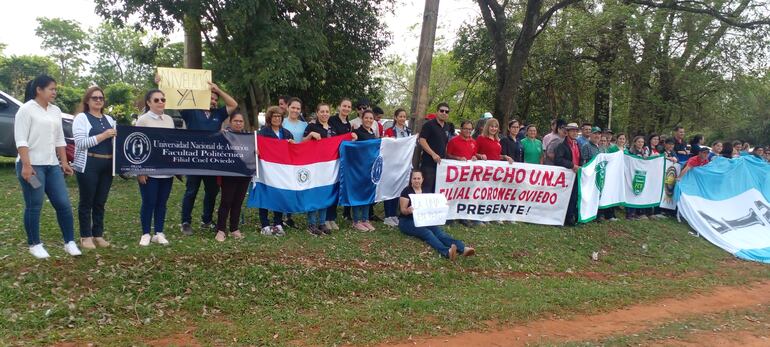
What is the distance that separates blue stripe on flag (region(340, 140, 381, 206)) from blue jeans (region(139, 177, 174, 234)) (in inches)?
106

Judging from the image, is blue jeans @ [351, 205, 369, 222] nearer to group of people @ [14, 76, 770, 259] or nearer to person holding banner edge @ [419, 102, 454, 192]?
group of people @ [14, 76, 770, 259]

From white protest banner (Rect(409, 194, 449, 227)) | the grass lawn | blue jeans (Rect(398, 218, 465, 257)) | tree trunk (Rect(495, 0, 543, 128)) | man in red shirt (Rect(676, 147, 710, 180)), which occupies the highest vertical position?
tree trunk (Rect(495, 0, 543, 128))

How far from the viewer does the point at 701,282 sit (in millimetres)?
7969

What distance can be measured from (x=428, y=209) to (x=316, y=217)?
177 cm

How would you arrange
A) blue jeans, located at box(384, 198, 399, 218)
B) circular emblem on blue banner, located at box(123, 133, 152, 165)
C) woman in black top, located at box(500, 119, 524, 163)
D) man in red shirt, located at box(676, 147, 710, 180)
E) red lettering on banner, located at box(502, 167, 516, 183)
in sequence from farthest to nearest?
man in red shirt, located at box(676, 147, 710, 180)
woman in black top, located at box(500, 119, 524, 163)
red lettering on banner, located at box(502, 167, 516, 183)
blue jeans, located at box(384, 198, 399, 218)
circular emblem on blue banner, located at box(123, 133, 152, 165)

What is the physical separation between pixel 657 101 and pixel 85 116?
1641cm

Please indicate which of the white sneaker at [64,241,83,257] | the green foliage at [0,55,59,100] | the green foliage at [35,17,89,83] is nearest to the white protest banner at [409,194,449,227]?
the white sneaker at [64,241,83,257]

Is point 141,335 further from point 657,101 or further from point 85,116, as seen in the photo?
point 657,101

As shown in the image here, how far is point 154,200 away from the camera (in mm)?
6207

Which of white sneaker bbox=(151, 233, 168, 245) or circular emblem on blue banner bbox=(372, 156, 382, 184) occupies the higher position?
circular emblem on blue banner bbox=(372, 156, 382, 184)

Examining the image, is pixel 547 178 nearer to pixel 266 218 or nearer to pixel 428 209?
pixel 428 209

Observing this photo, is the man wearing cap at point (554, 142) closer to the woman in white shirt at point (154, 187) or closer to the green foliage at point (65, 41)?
the woman in white shirt at point (154, 187)

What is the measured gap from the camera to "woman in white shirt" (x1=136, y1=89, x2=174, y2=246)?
6156mm

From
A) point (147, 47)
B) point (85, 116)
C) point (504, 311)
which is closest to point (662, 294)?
point (504, 311)
